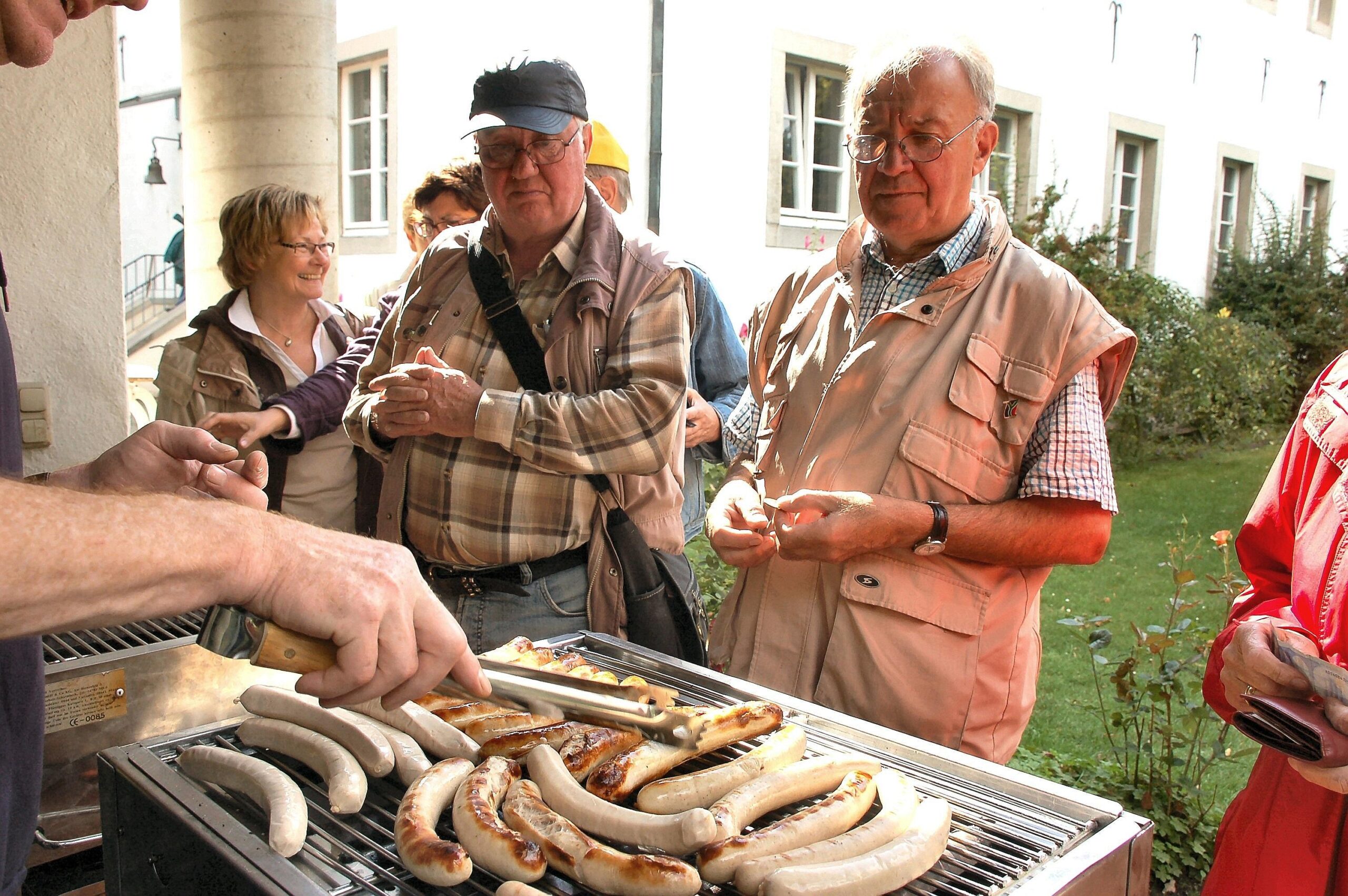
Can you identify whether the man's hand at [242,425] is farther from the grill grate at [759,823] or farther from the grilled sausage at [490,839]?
the grilled sausage at [490,839]

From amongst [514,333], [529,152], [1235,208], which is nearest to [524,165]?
[529,152]

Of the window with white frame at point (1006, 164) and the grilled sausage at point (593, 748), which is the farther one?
the window with white frame at point (1006, 164)

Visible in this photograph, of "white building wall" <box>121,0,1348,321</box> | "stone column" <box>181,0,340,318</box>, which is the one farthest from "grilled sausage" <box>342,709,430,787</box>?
"stone column" <box>181,0,340,318</box>

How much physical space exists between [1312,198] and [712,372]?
60.5 feet

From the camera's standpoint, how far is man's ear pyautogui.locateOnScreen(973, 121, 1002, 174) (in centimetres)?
258

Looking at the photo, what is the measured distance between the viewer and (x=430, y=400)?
2846 millimetres

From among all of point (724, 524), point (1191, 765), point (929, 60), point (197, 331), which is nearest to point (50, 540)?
point (724, 524)

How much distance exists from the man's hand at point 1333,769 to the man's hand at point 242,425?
3095mm

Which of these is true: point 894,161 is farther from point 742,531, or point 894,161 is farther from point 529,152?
point 529,152

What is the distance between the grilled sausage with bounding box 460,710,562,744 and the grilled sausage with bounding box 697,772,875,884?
483mm

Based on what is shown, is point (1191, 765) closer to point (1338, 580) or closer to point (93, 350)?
point (1338, 580)

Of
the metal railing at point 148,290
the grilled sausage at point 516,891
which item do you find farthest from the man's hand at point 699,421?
the metal railing at point 148,290

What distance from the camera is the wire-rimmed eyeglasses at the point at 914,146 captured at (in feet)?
8.16

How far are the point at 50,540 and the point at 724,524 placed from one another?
1761mm
